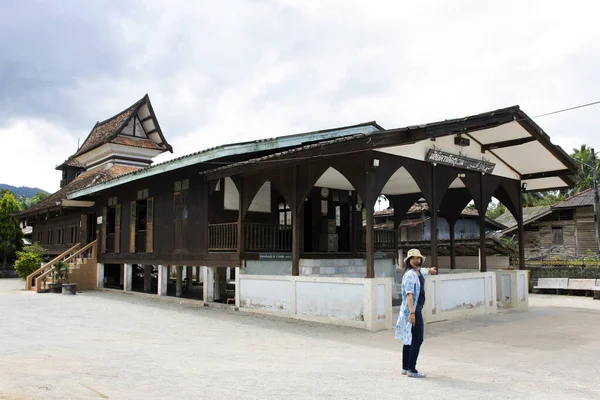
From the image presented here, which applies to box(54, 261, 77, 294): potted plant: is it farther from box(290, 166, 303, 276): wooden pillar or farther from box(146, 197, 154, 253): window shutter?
box(290, 166, 303, 276): wooden pillar

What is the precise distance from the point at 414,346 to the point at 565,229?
96.6ft

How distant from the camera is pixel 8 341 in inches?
327

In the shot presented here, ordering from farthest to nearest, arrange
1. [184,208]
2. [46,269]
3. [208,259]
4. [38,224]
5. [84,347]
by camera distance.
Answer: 1. [38,224]
2. [46,269]
3. [184,208]
4. [208,259]
5. [84,347]

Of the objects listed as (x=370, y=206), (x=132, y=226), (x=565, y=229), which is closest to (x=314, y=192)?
(x=370, y=206)

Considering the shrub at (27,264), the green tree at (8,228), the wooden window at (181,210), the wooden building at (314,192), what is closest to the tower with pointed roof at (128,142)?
the wooden building at (314,192)

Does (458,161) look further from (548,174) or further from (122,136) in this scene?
(122,136)

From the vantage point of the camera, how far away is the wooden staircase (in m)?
19.4

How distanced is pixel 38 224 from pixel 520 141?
85.9 feet

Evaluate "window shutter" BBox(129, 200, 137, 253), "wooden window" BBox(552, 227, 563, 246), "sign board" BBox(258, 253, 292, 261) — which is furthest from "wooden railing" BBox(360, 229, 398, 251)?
"wooden window" BBox(552, 227, 563, 246)

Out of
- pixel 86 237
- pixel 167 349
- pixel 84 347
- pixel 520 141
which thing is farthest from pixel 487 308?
pixel 86 237

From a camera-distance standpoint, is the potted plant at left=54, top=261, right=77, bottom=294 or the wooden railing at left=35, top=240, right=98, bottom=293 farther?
the wooden railing at left=35, top=240, right=98, bottom=293

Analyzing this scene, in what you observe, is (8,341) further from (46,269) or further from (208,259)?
(46,269)

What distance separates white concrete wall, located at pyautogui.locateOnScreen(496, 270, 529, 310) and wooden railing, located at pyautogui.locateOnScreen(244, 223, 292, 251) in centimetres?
601

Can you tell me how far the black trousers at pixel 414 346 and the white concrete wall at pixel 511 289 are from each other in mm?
9271
